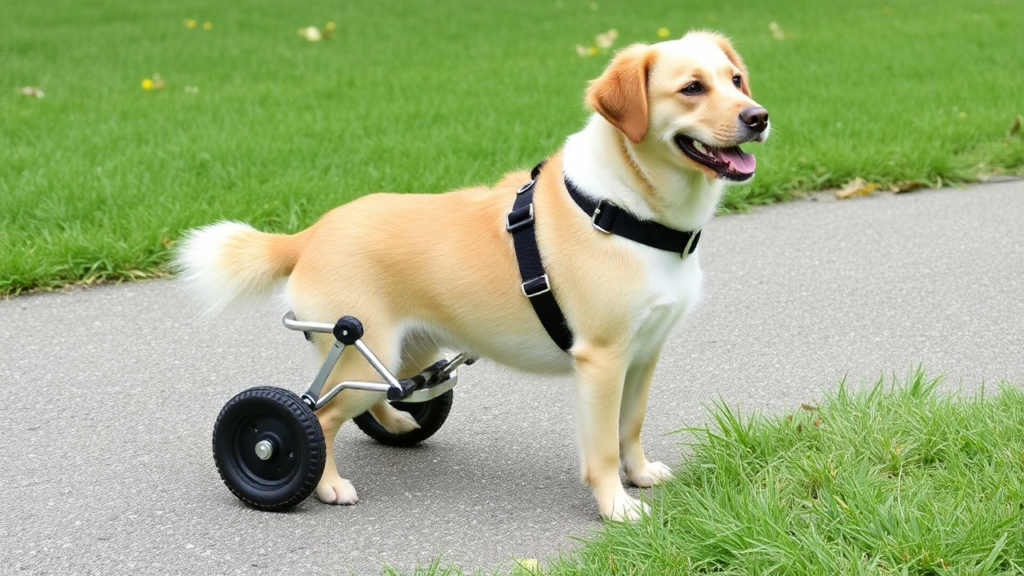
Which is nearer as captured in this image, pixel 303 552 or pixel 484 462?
pixel 303 552

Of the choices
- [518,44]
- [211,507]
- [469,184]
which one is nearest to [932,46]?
[518,44]

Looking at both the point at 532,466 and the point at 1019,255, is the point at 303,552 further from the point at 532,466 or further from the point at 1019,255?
the point at 1019,255

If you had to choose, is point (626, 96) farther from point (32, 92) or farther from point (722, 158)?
point (32, 92)

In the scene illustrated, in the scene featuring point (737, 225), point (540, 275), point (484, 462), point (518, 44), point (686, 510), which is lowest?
point (518, 44)

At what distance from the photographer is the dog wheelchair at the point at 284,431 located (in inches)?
128

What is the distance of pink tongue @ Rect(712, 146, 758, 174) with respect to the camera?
3102 millimetres

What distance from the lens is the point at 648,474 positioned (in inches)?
139

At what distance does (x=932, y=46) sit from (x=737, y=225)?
5247 millimetres

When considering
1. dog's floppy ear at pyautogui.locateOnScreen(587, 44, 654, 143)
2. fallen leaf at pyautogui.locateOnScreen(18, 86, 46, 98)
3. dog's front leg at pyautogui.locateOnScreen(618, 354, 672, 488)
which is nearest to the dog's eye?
dog's floppy ear at pyautogui.locateOnScreen(587, 44, 654, 143)

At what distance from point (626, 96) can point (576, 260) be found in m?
0.47

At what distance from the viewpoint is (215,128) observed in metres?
7.64

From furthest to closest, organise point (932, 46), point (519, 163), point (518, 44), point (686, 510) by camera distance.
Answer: point (518, 44) < point (932, 46) < point (519, 163) < point (686, 510)

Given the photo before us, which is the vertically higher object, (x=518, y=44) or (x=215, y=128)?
(x=215, y=128)

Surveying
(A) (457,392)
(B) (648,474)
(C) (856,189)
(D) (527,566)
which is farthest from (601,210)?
(C) (856,189)
